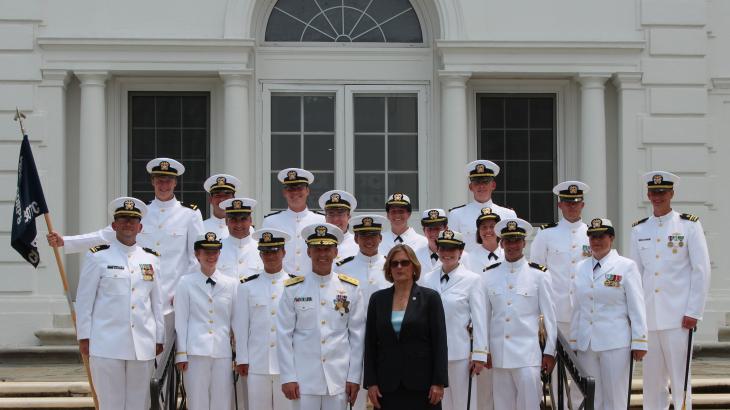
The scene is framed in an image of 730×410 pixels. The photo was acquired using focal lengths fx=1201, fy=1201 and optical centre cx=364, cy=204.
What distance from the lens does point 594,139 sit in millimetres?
14414

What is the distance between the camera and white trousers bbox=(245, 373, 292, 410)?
29.5ft

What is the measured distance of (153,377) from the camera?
8.81 meters

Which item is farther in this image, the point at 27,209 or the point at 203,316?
the point at 27,209

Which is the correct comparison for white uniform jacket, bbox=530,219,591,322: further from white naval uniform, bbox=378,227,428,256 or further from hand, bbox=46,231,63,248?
hand, bbox=46,231,63,248

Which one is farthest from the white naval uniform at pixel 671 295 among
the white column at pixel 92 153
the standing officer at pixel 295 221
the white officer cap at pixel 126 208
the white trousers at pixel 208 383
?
the white column at pixel 92 153

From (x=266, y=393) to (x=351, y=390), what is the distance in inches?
33.8

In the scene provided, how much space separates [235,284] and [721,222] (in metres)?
7.60

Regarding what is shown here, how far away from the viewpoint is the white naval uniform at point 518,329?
355 inches

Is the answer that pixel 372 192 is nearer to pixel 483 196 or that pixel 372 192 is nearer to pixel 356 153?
pixel 356 153

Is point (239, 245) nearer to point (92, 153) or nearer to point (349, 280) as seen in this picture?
point (349, 280)

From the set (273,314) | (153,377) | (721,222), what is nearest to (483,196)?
(273,314)

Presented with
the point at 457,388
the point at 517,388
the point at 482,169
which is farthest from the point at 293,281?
the point at 482,169

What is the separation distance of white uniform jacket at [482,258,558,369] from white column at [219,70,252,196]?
18.5 ft

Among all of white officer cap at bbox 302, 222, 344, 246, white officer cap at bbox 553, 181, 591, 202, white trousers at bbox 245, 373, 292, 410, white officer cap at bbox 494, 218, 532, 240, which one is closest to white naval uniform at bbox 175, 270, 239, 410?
white trousers at bbox 245, 373, 292, 410
